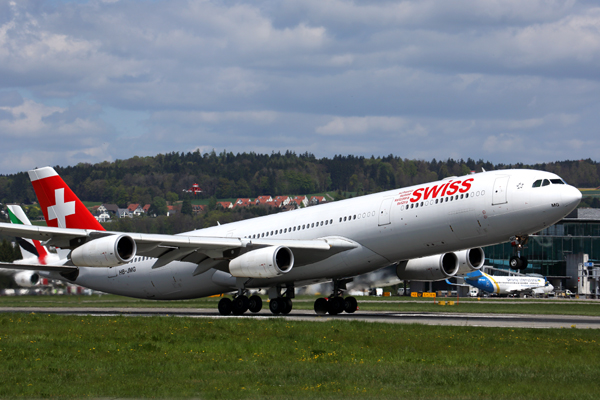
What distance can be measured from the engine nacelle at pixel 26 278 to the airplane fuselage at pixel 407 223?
11373 millimetres

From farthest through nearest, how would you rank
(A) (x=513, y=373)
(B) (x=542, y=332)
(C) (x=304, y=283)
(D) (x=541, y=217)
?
(C) (x=304, y=283) < (D) (x=541, y=217) < (B) (x=542, y=332) < (A) (x=513, y=373)

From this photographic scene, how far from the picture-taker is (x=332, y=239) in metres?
34.1

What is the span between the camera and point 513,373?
15523mm

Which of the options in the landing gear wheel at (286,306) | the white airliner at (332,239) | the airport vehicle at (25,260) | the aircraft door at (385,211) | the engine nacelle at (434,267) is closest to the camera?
the white airliner at (332,239)

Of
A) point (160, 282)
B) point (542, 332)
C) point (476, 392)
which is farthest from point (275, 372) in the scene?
point (160, 282)

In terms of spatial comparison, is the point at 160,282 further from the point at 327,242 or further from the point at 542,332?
the point at 542,332

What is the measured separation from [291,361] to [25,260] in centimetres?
3093

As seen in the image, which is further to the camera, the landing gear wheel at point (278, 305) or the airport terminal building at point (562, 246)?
the airport terminal building at point (562, 246)

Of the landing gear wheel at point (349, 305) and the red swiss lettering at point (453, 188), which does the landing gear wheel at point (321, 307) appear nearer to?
the landing gear wheel at point (349, 305)

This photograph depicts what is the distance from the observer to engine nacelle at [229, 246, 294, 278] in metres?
31.7

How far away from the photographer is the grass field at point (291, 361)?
13492 millimetres

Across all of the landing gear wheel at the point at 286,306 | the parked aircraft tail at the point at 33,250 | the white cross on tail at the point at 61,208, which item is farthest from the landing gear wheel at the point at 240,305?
the parked aircraft tail at the point at 33,250

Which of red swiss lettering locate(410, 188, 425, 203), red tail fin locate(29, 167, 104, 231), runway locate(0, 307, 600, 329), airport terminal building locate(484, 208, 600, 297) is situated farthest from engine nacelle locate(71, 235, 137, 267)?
airport terminal building locate(484, 208, 600, 297)

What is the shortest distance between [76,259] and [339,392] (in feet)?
A: 69.3
